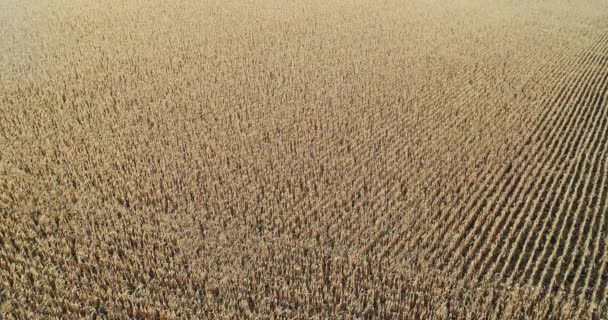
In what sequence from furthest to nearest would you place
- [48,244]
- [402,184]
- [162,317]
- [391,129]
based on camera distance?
[391,129], [402,184], [48,244], [162,317]

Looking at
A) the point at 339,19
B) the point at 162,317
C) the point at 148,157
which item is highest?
the point at 339,19

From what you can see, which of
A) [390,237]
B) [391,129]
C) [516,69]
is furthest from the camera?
[516,69]

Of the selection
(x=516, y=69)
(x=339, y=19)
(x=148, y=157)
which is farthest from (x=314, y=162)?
(x=339, y=19)

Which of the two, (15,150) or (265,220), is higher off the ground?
(15,150)

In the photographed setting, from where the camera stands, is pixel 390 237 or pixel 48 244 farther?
pixel 390 237

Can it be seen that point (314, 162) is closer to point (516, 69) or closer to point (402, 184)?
point (402, 184)

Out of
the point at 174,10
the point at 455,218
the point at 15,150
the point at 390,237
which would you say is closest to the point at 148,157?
the point at 15,150
